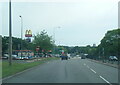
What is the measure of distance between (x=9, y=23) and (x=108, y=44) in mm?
65290

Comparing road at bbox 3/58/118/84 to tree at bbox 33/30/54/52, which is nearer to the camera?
road at bbox 3/58/118/84

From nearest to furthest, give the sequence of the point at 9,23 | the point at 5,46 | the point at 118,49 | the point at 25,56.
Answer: the point at 9,23, the point at 118,49, the point at 25,56, the point at 5,46

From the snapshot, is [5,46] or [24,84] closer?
[24,84]

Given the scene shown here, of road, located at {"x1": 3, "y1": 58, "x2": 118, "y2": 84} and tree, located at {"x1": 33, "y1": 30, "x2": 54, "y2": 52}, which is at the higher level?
tree, located at {"x1": 33, "y1": 30, "x2": 54, "y2": 52}

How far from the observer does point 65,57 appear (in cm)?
9588

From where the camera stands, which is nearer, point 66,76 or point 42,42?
point 66,76

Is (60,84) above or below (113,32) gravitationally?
below

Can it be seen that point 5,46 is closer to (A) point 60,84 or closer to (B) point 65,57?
(B) point 65,57

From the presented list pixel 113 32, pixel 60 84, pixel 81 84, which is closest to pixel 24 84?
pixel 60 84

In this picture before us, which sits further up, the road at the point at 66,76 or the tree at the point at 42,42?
the tree at the point at 42,42

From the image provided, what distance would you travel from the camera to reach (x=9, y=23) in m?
33.6

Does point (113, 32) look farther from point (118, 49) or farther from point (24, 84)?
point (24, 84)

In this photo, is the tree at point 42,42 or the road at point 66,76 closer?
the road at point 66,76

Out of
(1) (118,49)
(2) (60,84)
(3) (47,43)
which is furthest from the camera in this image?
(3) (47,43)
